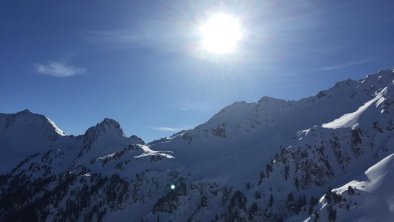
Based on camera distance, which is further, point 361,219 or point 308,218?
point 308,218

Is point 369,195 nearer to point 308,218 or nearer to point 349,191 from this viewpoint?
point 349,191

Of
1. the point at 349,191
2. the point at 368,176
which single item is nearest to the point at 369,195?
the point at 349,191

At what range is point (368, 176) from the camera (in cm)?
19862

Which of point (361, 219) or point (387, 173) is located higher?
point (387, 173)

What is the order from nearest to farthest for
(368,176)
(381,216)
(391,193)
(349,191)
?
1. (381,216)
2. (391,193)
3. (349,191)
4. (368,176)

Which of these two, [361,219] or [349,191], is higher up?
[349,191]

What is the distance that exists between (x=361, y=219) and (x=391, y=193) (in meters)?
18.4

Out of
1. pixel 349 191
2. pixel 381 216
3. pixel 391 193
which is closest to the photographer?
pixel 381 216

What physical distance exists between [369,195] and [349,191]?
8810 millimetres

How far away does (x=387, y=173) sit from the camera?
190 metres

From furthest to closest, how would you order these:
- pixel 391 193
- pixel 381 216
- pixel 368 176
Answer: pixel 368 176
pixel 391 193
pixel 381 216

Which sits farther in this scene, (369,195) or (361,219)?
(369,195)

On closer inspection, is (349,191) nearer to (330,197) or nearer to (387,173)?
(330,197)

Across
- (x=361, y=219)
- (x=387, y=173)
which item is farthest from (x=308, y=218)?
(x=387, y=173)
